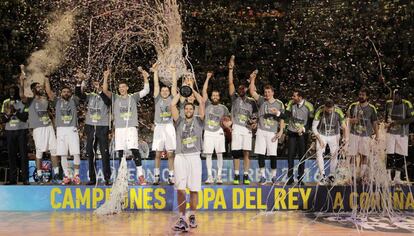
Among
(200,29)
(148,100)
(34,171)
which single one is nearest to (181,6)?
(200,29)

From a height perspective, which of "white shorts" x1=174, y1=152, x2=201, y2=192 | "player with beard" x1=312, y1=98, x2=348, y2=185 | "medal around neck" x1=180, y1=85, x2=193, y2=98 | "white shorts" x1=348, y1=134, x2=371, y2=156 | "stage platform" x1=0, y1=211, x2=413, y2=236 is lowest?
"stage platform" x1=0, y1=211, x2=413, y2=236

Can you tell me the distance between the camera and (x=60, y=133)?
11289 mm

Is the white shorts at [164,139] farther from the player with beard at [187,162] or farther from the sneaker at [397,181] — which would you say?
the sneaker at [397,181]

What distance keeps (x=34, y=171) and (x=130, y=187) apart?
Answer: 2.53 m

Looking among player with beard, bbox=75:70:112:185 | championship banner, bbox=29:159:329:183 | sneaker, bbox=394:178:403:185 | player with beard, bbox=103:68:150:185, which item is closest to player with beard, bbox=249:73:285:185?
championship banner, bbox=29:159:329:183

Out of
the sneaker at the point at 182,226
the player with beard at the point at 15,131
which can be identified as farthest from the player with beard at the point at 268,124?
the player with beard at the point at 15,131

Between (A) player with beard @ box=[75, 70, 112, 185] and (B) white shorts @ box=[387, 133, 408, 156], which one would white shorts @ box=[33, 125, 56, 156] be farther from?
(B) white shorts @ box=[387, 133, 408, 156]

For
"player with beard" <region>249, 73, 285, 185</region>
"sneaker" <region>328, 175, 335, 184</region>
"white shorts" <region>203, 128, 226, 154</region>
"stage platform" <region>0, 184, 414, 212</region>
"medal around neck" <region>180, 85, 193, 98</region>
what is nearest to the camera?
"medal around neck" <region>180, 85, 193, 98</region>

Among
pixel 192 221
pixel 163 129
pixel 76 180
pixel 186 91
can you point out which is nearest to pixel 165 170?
pixel 163 129

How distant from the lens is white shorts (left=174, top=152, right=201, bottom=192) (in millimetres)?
8852

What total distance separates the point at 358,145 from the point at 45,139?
5532 millimetres

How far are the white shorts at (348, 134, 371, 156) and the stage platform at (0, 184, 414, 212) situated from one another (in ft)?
2.34

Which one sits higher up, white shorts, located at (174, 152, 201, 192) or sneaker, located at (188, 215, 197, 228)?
white shorts, located at (174, 152, 201, 192)

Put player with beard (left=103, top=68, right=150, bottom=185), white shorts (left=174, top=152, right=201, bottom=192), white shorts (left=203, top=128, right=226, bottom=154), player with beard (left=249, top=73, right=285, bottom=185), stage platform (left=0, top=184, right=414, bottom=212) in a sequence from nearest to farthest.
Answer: white shorts (left=174, top=152, right=201, bottom=192) → stage platform (left=0, top=184, right=414, bottom=212) → player with beard (left=103, top=68, right=150, bottom=185) → player with beard (left=249, top=73, right=285, bottom=185) → white shorts (left=203, top=128, right=226, bottom=154)
